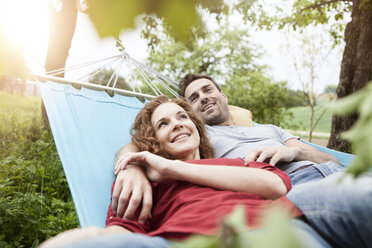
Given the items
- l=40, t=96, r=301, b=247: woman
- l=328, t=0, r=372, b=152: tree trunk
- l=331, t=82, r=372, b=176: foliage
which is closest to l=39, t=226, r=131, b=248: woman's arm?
l=40, t=96, r=301, b=247: woman

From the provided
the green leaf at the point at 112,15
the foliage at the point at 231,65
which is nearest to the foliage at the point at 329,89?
the foliage at the point at 231,65

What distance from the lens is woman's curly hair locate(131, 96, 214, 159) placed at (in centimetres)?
133

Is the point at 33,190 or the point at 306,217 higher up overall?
the point at 306,217

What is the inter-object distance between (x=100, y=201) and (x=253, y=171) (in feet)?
2.30

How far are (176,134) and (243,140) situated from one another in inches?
23.3

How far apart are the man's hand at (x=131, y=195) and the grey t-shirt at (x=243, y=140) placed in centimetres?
74

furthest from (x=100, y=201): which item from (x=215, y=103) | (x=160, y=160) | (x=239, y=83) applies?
(x=239, y=83)

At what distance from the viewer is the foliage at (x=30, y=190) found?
1579mm

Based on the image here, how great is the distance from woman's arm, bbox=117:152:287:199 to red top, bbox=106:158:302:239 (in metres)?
0.03

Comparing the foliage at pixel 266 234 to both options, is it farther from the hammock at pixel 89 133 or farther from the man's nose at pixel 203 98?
the man's nose at pixel 203 98

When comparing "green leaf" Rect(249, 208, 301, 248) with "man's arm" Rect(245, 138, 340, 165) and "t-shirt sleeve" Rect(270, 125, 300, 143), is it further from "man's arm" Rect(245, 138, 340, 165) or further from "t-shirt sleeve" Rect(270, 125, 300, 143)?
"t-shirt sleeve" Rect(270, 125, 300, 143)

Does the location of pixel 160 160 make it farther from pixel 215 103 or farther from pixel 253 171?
pixel 215 103

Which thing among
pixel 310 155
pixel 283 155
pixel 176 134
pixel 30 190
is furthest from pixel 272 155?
pixel 30 190

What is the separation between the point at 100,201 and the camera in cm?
121
